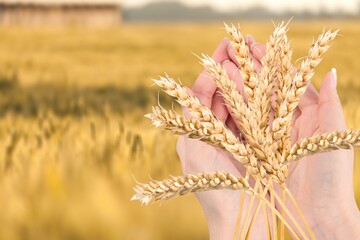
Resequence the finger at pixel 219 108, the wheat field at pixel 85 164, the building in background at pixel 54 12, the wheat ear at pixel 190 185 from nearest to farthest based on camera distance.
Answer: the wheat ear at pixel 190 185 → the wheat field at pixel 85 164 → the finger at pixel 219 108 → the building in background at pixel 54 12

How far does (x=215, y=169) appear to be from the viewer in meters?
2.02

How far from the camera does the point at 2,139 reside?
2820 mm

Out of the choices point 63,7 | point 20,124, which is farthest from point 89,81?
point 63,7

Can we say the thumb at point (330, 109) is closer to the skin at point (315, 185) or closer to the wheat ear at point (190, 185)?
the skin at point (315, 185)

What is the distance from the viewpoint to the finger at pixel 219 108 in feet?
7.14


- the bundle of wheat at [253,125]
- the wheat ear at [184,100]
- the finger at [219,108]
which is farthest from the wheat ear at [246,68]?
the finger at [219,108]

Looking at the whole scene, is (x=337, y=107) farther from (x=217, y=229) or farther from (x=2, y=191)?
(x=2, y=191)

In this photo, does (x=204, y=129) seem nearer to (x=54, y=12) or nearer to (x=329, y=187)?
(x=329, y=187)

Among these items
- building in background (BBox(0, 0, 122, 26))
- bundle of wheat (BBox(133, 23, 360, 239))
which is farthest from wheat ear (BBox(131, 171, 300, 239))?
building in background (BBox(0, 0, 122, 26))

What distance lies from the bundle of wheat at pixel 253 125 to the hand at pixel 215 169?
29 centimetres

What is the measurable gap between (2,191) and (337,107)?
938 millimetres

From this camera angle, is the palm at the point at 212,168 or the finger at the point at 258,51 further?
the finger at the point at 258,51

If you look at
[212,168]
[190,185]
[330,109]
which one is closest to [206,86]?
→ [212,168]

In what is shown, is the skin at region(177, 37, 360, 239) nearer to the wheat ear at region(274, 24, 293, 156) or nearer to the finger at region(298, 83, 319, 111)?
the finger at region(298, 83, 319, 111)
